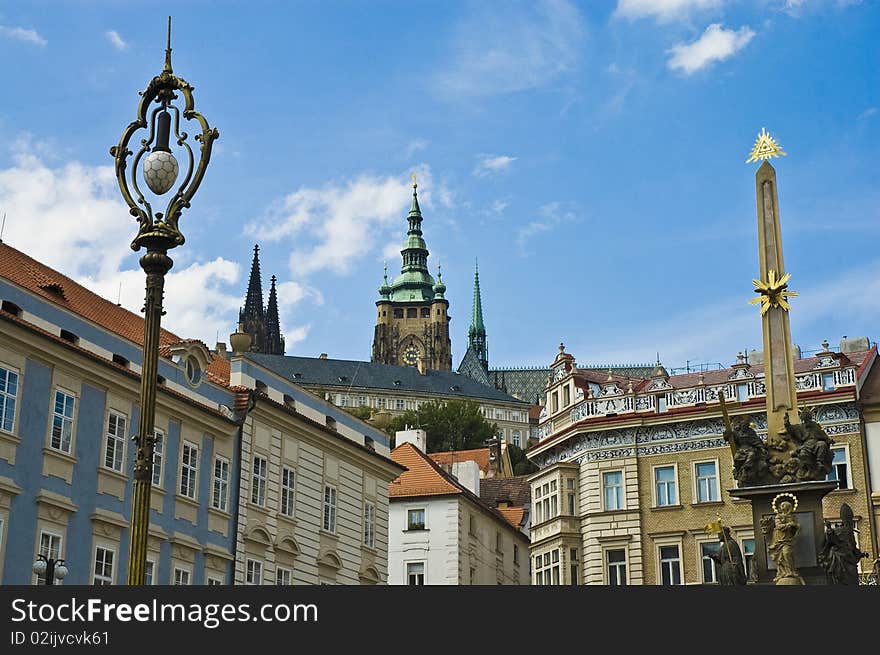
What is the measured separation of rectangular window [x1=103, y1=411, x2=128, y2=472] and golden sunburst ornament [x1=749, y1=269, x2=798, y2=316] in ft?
48.4

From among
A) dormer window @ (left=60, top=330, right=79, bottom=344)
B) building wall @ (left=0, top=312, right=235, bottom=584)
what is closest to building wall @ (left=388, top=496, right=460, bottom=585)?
building wall @ (left=0, top=312, right=235, bottom=584)

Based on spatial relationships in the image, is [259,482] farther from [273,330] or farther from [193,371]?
[273,330]

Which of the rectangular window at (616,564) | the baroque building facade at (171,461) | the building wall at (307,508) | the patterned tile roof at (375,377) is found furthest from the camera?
the patterned tile roof at (375,377)

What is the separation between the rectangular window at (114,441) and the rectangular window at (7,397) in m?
3.23

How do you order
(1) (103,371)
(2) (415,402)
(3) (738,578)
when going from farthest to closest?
(2) (415,402) < (1) (103,371) < (3) (738,578)

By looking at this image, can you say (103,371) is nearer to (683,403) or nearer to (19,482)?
(19,482)

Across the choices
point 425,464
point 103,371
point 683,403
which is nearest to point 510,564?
point 425,464

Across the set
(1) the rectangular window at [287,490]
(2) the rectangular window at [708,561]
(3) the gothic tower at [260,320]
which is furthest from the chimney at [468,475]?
(3) the gothic tower at [260,320]

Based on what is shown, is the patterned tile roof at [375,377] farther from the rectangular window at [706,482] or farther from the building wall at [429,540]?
the rectangular window at [706,482]

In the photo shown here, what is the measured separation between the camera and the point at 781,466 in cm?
2550

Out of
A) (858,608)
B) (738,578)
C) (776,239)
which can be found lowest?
(858,608)

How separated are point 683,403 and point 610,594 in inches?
1496

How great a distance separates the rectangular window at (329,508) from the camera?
39312 millimetres

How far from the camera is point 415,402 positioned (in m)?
164
